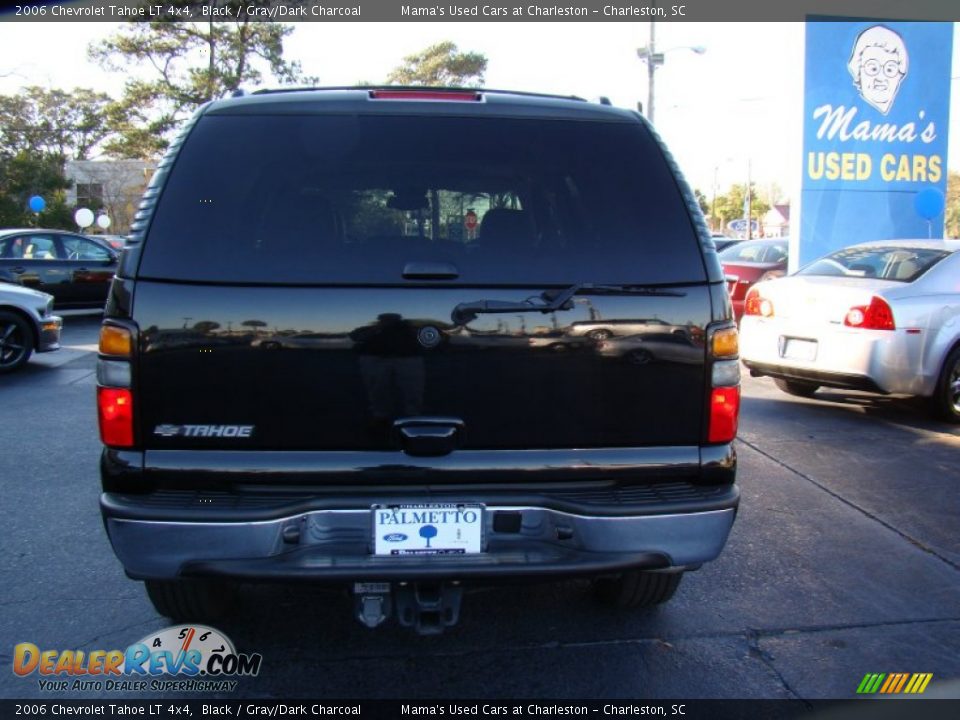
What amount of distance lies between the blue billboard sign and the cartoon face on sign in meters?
0.02

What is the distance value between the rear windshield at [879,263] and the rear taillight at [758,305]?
527mm

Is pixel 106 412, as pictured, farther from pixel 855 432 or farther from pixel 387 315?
pixel 855 432

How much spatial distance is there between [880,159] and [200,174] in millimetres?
12443

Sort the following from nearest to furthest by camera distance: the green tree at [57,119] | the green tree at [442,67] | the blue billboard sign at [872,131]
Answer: the blue billboard sign at [872,131] → the green tree at [442,67] → the green tree at [57,119]

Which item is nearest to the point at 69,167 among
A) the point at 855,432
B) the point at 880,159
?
the point at 880,159

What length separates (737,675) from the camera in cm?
291

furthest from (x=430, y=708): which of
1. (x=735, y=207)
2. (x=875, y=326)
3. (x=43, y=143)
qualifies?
(x=735, y=207)

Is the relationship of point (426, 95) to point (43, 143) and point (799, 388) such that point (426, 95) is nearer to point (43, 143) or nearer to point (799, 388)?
point (799, 388)

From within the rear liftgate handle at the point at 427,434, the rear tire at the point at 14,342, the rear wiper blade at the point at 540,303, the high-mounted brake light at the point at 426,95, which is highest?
the high-mounted brake light at the point at 426,95

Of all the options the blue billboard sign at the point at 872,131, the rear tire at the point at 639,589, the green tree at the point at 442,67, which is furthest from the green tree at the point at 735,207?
the rear tire at the point at 639,589

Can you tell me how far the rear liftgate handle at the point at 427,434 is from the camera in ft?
8.15

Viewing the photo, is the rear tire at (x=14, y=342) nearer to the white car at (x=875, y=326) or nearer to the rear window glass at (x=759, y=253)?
the white car at (x=875, y=326)

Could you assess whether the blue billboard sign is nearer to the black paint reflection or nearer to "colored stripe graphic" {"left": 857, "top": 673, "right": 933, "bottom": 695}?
"colored stripe graphic" {"left": 857, "top": 673, "right": 933, "bottom": 695}

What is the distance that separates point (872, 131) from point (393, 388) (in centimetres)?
1229
